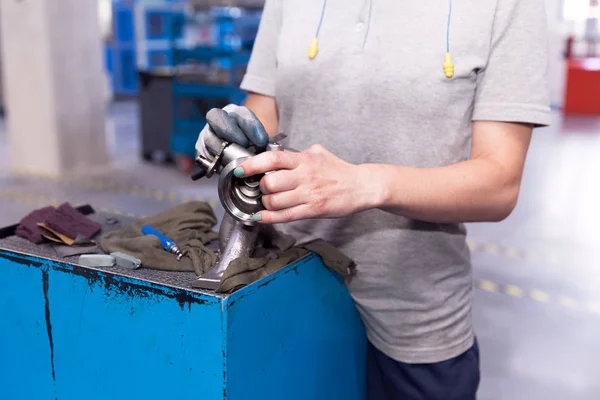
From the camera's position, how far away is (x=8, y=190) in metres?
4.79

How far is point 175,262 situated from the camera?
1062 millimetres

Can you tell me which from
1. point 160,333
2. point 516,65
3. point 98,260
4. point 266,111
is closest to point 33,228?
point 98,260

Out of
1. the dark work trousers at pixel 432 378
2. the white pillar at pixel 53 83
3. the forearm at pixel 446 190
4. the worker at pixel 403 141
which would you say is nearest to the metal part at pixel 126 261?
the worker at pixel 403 141

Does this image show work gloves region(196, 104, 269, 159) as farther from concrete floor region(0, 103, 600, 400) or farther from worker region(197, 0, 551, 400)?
concrete floor region(0, 103, 600, 400)

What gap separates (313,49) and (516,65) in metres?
0.34

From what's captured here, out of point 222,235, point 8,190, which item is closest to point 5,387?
point 222,235

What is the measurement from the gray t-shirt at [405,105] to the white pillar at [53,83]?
4363 mm

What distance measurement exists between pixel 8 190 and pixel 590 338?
3907 millimetres

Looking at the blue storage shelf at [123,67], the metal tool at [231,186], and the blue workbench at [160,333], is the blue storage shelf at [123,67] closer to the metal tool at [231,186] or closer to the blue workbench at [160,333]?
the blue workbench at [160,333]

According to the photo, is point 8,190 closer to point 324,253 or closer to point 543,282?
point 543,282

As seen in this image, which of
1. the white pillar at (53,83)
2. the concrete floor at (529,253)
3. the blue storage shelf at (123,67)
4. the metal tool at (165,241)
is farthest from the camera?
the blue storage shelf at (123,67)

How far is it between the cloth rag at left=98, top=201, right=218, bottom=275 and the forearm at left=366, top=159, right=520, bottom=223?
0.31 meters

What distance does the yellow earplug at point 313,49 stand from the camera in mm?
1172

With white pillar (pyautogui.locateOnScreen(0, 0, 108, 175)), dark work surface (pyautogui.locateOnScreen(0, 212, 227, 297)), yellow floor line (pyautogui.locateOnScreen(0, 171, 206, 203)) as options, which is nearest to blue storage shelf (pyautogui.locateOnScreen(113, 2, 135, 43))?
white pillar (pyautogui.locateOnScreen(0, 0, 108, 175))
